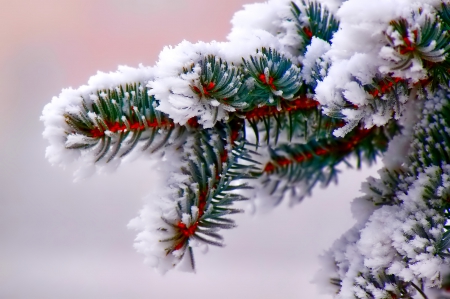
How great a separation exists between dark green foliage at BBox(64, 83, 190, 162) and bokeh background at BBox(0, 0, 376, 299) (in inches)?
37.6

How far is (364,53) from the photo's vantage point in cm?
26

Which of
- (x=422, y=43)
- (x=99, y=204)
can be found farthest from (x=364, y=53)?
(x=99, y=204)

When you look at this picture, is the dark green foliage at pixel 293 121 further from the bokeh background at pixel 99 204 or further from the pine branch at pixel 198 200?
the bokeh background at pixel 99 204

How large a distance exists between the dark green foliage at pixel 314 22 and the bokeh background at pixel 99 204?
936mm

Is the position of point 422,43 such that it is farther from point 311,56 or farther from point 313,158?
point 313,158

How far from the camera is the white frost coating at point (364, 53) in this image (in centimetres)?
24

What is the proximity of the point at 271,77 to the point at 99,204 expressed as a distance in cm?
143

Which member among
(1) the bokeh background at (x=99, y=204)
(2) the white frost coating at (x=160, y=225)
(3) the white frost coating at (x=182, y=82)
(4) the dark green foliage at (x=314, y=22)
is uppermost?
(1) the bokeh background at (x=99, y=204)

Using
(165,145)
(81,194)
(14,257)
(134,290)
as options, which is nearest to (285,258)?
(134,290)

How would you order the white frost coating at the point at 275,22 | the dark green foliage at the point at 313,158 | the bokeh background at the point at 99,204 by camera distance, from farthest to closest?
the bokeh background at the point at 99,204
the dark green foliage at the point at 313,158
the white frost coating at the point at 275,22

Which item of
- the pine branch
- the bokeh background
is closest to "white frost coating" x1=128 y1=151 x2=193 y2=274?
the pine branch

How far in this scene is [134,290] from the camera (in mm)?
1435

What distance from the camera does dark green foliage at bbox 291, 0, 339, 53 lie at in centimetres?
36

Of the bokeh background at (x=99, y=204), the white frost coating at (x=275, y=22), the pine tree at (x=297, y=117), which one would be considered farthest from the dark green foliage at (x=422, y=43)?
the bokeh background at (x=99, y=204)
